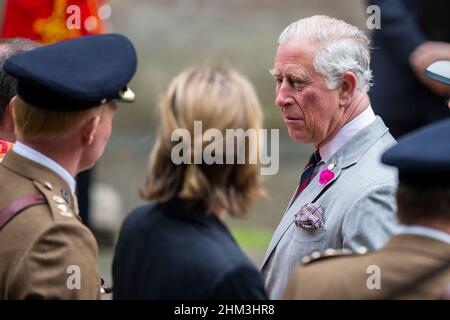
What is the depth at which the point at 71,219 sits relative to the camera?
10.3 feet

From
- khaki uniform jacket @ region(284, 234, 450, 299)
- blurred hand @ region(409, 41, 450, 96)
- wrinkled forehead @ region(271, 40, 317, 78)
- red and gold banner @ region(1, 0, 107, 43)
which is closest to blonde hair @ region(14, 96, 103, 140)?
khaki uniform jacket @ region(284, 234, 450, 299)

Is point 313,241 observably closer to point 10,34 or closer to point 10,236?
point 10,236

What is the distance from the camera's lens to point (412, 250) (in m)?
2.82

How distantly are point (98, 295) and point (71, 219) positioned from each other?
0.22 m

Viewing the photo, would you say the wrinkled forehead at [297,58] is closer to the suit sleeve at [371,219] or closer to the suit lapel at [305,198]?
the suit lapel at [305,198]

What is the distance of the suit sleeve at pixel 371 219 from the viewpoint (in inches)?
138

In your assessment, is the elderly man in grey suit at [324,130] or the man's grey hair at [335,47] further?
the man's grey hair at [335,47]

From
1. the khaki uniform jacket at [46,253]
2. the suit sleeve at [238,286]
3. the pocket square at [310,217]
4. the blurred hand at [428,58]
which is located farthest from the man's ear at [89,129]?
the blurred hand at [428,58]

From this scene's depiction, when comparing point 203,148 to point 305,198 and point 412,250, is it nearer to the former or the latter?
point 412,250

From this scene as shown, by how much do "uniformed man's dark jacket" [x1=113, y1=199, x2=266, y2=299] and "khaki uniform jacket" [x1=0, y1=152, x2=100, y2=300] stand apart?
111mm

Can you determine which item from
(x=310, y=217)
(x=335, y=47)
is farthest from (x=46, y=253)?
(x=335, y=47)

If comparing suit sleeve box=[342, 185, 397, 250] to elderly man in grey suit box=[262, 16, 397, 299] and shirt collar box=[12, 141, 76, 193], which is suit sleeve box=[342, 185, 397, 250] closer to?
elderly man in grey suit box=[262, 16, 397, 299]

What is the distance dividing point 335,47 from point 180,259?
3.88 ft

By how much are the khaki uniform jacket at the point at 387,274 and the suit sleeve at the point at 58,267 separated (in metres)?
0.55
